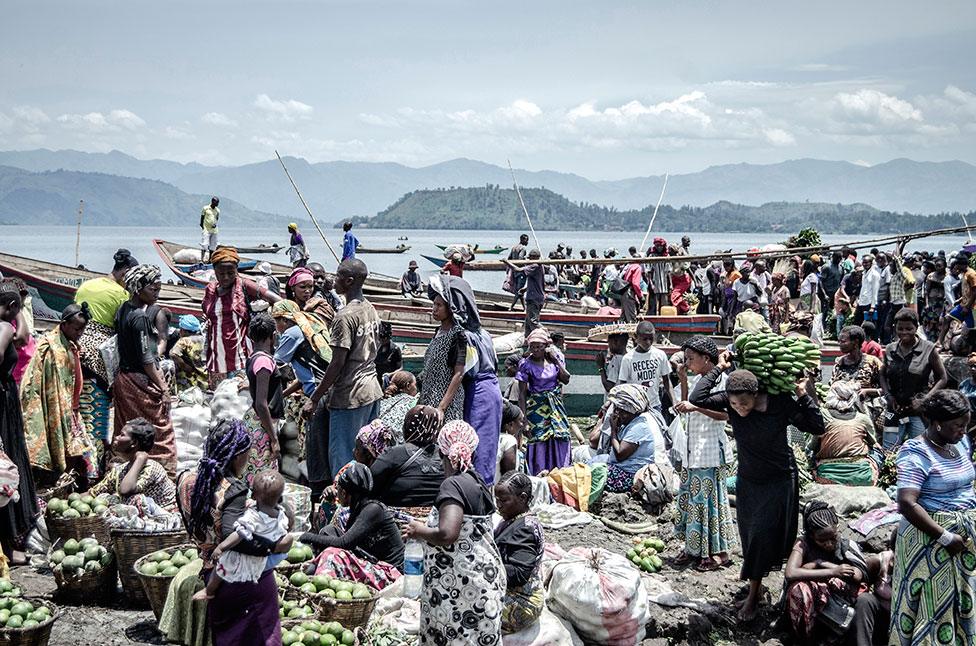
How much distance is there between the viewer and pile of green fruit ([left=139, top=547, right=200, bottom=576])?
507 centimetres

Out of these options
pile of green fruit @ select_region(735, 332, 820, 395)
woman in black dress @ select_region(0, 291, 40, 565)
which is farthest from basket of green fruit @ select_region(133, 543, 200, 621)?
pile of green fruit @ select_region(735, 332, 820, 395)

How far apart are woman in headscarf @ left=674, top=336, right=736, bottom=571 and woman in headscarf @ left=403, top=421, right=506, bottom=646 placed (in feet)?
7.45

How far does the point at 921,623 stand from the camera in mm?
4859

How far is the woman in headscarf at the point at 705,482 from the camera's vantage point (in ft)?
20.5

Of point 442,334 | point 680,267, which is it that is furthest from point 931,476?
point 680,267

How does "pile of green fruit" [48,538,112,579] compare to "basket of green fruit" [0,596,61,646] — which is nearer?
"basket of green fruit" [0,596,61,646]

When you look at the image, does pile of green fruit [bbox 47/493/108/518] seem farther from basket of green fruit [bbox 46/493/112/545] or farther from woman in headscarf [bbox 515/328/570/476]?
woman in headscarf [bbox 515/328/570/476]

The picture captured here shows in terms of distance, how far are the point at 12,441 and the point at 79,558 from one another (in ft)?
3.73

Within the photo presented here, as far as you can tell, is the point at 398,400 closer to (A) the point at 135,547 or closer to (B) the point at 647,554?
(B) the point at 647,554

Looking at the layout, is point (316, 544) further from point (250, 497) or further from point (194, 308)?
point (194, 308)

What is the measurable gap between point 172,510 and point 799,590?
12.7 ft

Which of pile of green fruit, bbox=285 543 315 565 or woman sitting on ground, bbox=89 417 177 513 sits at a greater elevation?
woman sitting on ground, bbox=89 417 177 513

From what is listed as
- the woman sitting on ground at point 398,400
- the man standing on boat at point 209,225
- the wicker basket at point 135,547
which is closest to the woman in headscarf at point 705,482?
the woman sitting on ground at point 398,400

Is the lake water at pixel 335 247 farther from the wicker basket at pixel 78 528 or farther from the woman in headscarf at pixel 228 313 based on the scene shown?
the wicker basket at pixel 78 528
